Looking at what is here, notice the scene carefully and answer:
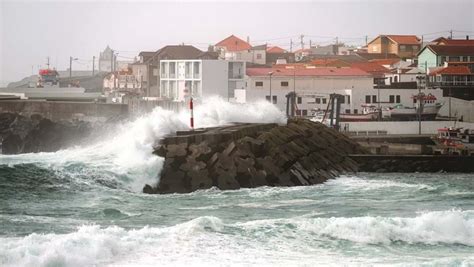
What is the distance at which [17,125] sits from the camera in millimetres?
26438

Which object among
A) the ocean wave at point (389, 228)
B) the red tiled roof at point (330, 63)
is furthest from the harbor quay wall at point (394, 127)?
the ocean wave at point (389, 228)

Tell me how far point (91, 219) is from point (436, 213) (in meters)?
5.01

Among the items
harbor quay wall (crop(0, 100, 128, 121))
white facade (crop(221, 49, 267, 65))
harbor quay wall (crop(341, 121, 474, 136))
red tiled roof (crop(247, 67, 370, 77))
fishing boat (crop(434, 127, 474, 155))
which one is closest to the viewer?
fishing boat (crop(434, 127, 474, 155))

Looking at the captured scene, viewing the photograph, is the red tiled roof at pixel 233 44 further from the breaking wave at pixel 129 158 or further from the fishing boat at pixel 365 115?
the breaking wave at pixel 129 158

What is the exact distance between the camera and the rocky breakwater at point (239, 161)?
15523 mm

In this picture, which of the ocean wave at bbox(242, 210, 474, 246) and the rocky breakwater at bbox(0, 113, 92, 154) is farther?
the rocky breakwater at bbox(0, 113, 92, 154)

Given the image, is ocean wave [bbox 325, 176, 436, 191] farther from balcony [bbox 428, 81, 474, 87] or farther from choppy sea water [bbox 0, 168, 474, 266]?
balcony [bbox 428, 81, 474, 87]

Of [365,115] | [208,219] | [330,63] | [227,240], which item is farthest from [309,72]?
[227,240]

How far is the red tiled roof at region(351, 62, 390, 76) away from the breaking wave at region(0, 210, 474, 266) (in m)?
23.3

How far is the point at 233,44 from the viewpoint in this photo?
44.9 meters

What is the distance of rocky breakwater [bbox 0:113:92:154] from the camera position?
2517 centimetres

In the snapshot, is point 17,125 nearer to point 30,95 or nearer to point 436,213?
point 30,95

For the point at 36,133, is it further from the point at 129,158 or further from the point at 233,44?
the point at 233,44

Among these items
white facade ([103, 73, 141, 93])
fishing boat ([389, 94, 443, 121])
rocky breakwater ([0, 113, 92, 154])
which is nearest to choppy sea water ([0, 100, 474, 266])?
rocky breakwater ([0, 113, 92, 154])
